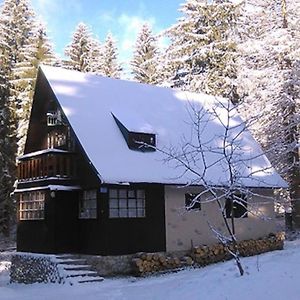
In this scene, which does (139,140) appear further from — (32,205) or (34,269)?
(34,269)

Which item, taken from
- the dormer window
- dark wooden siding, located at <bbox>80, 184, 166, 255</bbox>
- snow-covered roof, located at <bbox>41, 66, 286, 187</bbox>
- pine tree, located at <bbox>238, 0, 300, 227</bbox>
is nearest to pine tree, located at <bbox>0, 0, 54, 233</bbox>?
the dormer window

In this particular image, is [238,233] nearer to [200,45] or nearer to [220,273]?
[220,273]

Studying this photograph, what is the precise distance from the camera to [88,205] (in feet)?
55.6

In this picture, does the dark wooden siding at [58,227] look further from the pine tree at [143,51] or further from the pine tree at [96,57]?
the pine tree at [143,51]

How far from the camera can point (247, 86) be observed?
26.1 meters

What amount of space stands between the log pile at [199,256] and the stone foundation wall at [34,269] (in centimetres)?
270

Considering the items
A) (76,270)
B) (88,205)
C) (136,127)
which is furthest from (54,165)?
(76,270)

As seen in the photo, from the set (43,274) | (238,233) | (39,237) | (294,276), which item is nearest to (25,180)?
(39,237)

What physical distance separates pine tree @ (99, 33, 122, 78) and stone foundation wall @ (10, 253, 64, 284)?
24.0 metres

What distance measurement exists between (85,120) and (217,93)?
44.6 feet

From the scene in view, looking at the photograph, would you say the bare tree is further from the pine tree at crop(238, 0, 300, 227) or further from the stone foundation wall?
the stone foundation wall

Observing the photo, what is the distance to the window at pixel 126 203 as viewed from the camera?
16.3 m

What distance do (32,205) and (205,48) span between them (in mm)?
16759

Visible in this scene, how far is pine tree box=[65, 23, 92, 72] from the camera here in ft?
121
